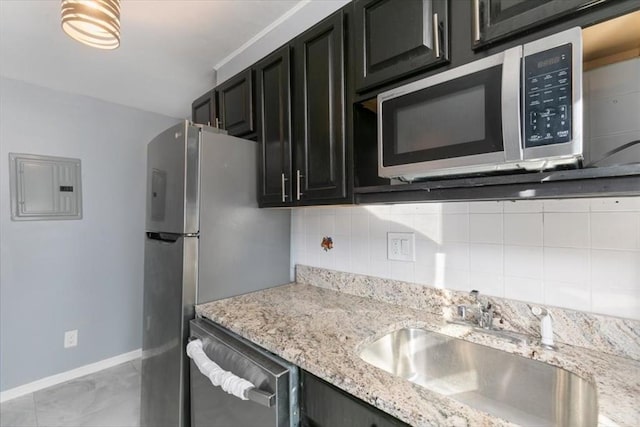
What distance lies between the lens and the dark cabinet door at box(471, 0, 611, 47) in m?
0.71

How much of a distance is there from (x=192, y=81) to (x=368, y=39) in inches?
69.0

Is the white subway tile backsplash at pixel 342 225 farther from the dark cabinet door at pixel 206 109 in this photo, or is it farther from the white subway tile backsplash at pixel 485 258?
the dark cabinet door at pixel 206 109

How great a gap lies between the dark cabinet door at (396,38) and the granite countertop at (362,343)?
91 cm

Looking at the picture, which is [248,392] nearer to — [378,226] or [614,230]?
[378,226]

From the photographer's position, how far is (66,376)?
2395mm

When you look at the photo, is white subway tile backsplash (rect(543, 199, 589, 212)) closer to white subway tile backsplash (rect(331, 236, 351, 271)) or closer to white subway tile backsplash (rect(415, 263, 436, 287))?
white subway tile backsplash (rect(415, 263, 436, 287))

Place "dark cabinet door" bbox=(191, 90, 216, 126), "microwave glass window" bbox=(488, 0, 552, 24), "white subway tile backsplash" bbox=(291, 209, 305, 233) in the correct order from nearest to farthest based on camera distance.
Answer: "microwave glass window" bbox=(488, 0, 552, 24)
"white subway tile backsplash" bbox=(291, 209, 305, 233)
"dark cabinet door" bbox=(191, 90, 216, 126)

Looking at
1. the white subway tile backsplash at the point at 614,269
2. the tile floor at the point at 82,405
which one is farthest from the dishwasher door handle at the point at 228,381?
the tile floor at the point at 82,405

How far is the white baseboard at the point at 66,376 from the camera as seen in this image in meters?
2.16

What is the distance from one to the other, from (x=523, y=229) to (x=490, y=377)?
0.52m

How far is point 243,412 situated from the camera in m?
1.02

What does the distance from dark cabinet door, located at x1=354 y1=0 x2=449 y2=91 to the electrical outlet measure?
9.62 ft

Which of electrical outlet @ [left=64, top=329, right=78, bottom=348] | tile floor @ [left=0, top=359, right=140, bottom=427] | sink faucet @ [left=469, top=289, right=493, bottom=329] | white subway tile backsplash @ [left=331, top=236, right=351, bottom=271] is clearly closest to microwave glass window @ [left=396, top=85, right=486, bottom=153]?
sink faucet @ [left=469, top=289, right=493, bottom=329]

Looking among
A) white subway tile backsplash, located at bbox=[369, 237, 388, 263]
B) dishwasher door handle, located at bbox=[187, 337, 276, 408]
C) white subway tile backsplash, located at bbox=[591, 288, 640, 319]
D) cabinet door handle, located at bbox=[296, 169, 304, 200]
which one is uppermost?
cabinet door handle, located at bbox=[296, 169, 304, 200]
